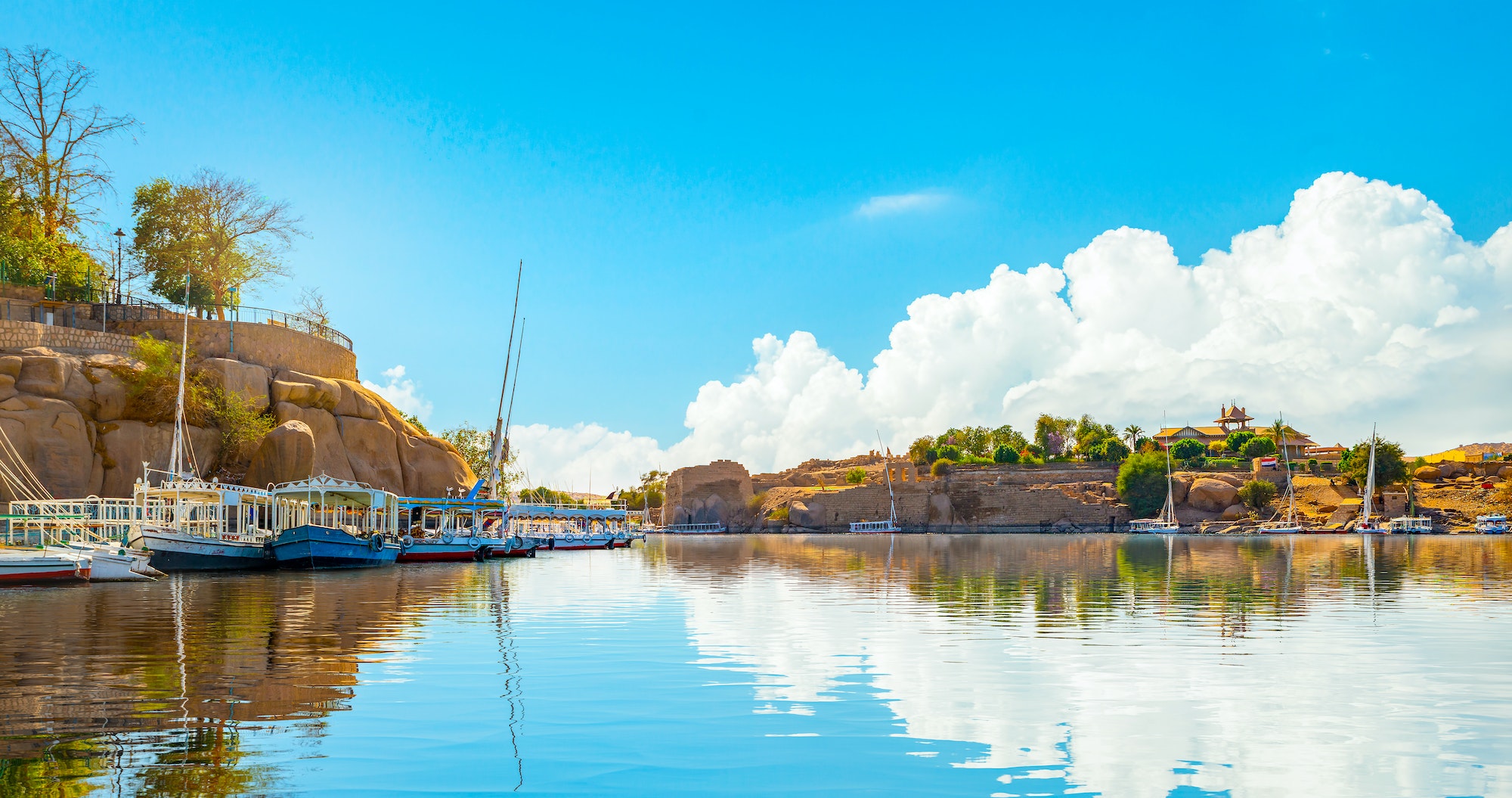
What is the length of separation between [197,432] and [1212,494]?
10615 cm

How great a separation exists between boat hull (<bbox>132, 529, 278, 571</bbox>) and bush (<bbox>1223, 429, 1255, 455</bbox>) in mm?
132213

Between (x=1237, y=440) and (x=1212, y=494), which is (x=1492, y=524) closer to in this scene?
(x=1212, y=494)

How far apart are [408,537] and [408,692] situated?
134ft

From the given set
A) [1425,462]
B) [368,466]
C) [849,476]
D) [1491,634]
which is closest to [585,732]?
[1491,634]

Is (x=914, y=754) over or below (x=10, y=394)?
below

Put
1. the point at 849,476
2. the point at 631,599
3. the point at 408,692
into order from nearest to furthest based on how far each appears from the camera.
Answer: the point at 408,692 → the point at 631,599 → the point at 849,476

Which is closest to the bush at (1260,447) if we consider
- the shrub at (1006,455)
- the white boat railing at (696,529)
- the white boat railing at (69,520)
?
the shrub at (1006,455)

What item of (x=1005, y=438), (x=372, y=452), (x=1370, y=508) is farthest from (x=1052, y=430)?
(x=372, y=452)

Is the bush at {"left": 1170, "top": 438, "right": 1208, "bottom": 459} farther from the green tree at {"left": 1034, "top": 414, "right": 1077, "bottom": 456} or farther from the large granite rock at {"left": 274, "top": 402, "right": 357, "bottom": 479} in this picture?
the large granite rock at {"left": 274, "top": 402, "right": 357, "bottom": 479}

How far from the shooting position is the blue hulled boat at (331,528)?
140 feet

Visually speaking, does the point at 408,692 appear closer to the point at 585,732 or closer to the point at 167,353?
the point at 585,732

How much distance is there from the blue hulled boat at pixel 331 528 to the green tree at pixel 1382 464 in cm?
9937

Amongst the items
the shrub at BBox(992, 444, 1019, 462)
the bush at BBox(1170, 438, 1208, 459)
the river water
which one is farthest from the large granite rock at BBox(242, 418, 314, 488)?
the bush at BBox(1170, 438, 1208, 459)

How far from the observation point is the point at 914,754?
1057 centimetres
